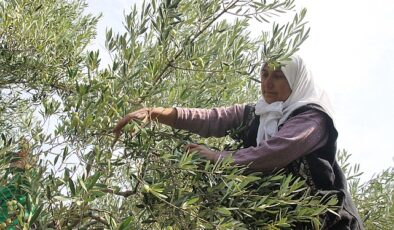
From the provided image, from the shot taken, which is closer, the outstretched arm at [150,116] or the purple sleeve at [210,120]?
the outstretched arm at [150,116]

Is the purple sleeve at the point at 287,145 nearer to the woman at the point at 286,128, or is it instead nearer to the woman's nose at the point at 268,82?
the woman at the point at 286,128

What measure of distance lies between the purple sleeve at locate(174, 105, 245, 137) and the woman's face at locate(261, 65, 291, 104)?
0.22 meters

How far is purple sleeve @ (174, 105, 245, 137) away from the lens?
8.80 feet

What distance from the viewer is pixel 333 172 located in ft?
8.43

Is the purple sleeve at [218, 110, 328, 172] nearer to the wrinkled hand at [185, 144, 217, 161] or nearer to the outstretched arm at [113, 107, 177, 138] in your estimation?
the wrinkled hand at [185, 144, 217, 161]

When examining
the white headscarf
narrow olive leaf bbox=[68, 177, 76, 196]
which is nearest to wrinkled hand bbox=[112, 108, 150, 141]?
narrow olive leaf bbox=[68, 177, 76, 196]

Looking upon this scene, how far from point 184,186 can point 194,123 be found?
0.54 meters

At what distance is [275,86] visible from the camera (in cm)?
287

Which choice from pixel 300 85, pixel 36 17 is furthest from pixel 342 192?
pixel 36 17

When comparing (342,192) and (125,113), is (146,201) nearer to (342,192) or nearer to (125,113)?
(125,113)

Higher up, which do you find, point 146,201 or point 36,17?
point 36,17

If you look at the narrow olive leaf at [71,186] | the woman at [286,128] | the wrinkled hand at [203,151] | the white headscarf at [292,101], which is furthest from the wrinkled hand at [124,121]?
the white headscarf at [292,101]

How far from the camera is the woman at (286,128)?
2408mm

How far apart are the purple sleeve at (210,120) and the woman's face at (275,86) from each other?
0.22m
